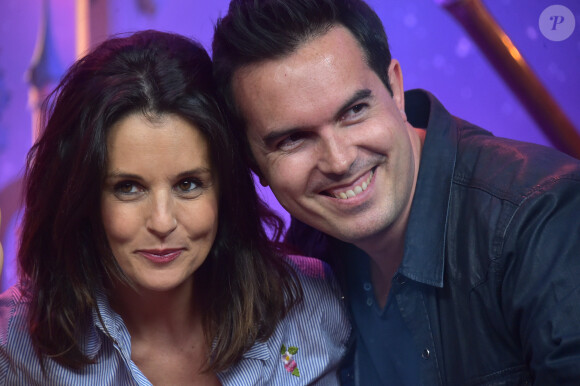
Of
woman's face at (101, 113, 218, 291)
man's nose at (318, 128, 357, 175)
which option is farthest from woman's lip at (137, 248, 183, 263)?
man's nose at (318, 128, 357, 175)

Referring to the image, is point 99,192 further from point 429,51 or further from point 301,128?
point 429,51

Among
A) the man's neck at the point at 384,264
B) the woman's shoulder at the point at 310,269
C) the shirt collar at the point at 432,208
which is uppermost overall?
the shirt collar at the point at 432,208

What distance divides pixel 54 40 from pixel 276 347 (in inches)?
76.5

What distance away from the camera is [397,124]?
1738mm

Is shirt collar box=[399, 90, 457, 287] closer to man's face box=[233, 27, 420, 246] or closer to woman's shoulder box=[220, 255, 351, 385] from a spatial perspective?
man's face box=[233, 27, 420, 246]

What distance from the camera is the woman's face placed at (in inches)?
64.2

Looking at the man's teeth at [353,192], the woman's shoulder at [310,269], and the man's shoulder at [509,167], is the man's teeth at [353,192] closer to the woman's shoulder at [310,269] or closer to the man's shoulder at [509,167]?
the man's shoulder at [509,167]

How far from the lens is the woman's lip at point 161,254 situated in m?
1.68

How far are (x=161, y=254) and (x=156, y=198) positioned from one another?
148 mm

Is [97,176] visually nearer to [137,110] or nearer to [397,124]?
[137,110]

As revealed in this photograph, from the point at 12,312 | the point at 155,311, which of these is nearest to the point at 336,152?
the point at 155,311

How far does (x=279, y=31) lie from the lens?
1.69 meters

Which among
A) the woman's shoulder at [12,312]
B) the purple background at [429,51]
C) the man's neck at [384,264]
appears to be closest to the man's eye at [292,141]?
the man's neck at [384,264]

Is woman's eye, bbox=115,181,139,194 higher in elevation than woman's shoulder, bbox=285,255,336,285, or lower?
higher
